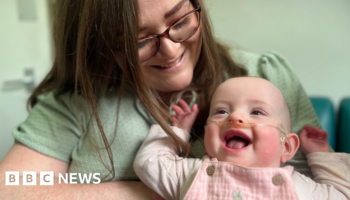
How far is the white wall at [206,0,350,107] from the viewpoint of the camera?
1336 mm

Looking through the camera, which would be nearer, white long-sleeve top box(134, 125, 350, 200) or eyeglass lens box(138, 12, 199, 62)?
white long-sleeve top box(134, 125, 350, 200)

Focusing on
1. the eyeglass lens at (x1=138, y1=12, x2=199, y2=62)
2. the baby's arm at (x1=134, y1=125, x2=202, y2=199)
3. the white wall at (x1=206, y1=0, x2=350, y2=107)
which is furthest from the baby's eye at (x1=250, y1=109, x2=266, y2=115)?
the white wall at (x1=206, y1=0, x2=350, y2=107)

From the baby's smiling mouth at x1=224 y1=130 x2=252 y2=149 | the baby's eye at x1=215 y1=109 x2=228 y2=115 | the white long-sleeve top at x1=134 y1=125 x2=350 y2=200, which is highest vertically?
the baby's eye at x1=215 y1=109 x2=228 y2=115

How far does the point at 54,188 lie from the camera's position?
0.98 m

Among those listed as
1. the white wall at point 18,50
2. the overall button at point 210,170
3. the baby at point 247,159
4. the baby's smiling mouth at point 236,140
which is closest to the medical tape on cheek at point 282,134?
the baby at point 247,159

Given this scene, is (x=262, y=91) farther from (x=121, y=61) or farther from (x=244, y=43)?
(x=244, y=43)

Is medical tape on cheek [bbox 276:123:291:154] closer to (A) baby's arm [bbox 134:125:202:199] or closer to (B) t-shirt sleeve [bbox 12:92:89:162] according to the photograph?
(A) baby's arm [bbox 134:125:202:199]

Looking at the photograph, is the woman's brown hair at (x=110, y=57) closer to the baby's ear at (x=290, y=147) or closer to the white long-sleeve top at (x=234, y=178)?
the white long-sleeve top at (x=234, y=178)

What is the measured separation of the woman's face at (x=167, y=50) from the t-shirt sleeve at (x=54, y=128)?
1.21 ft

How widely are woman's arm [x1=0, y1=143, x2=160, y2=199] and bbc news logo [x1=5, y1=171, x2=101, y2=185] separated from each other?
0.02m

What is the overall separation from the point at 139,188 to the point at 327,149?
2.29 feet

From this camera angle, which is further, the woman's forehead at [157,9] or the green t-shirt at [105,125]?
the green t-shirt at [105,125]

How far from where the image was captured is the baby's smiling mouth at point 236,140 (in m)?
0.81

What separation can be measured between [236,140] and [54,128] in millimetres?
773
